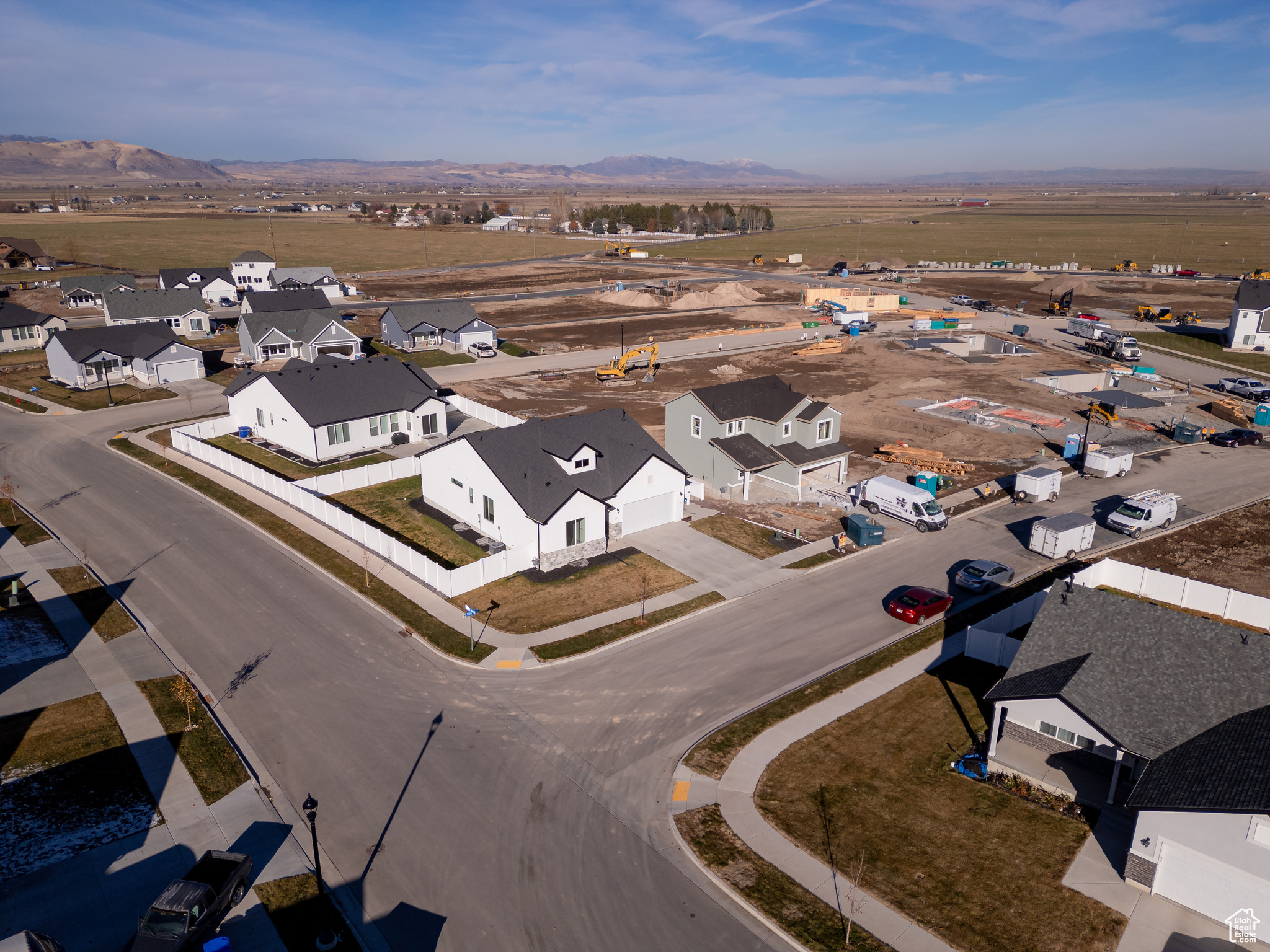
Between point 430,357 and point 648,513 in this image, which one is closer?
point 648,513

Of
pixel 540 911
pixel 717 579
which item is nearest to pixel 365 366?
pixel 717 579

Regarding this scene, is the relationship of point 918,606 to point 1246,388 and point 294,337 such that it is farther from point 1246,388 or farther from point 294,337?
point 294,337

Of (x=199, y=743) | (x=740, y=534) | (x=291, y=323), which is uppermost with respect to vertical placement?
(x=291, y=323)

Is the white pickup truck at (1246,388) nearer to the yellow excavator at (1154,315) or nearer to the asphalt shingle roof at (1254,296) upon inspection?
the asphalt shingle roof at (1254,296)

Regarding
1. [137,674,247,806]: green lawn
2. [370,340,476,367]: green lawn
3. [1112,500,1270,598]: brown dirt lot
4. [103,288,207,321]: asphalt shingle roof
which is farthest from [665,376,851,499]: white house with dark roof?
[103,288,207,321]: asphalt shingle roof

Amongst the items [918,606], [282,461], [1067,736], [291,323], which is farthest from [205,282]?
[1067,736]

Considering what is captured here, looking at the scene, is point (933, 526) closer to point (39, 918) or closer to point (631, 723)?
point (631, 723)
